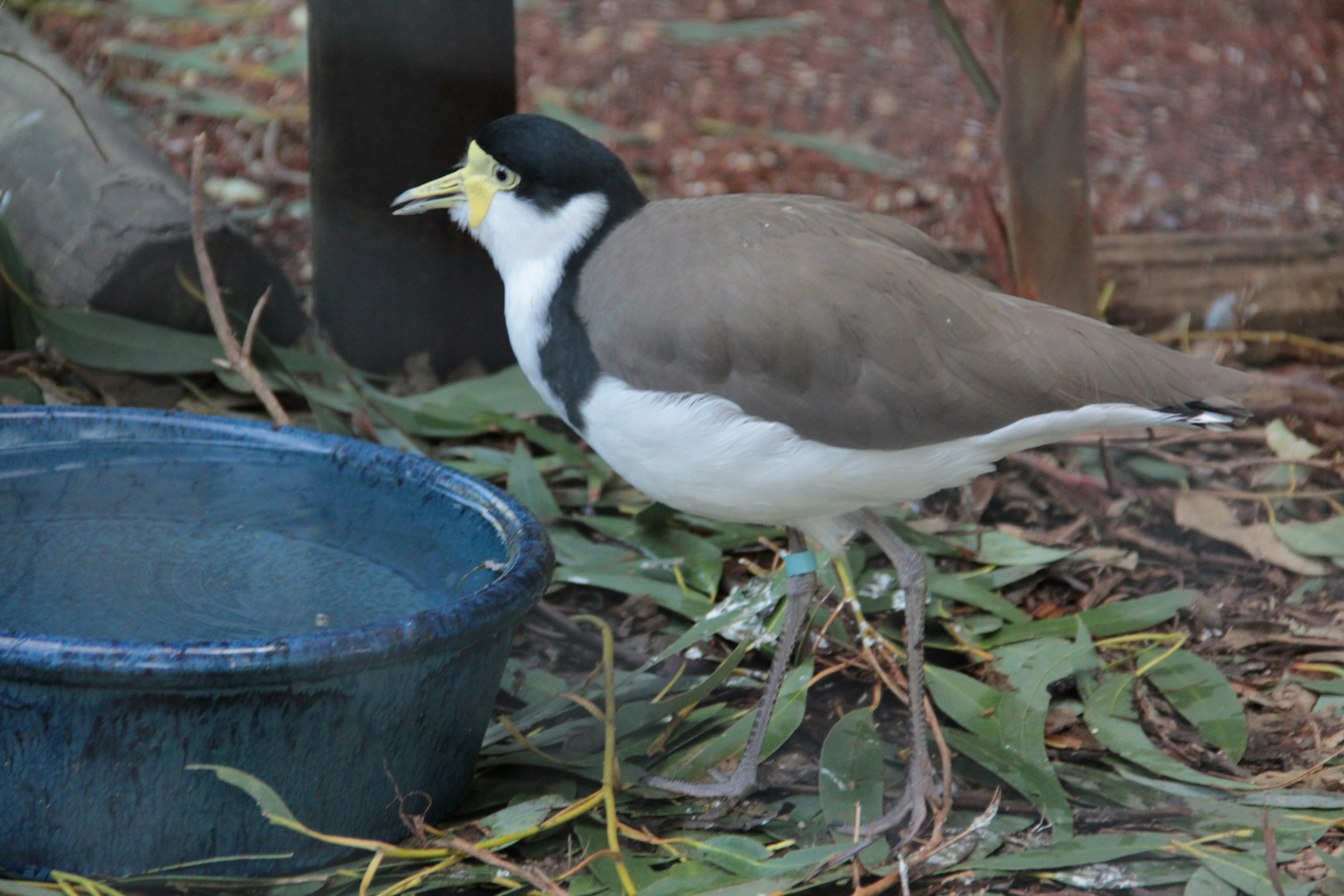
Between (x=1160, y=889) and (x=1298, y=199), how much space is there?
3026mm

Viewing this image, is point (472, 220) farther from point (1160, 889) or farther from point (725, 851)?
point (1160, 889)

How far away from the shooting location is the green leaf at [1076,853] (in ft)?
6.53

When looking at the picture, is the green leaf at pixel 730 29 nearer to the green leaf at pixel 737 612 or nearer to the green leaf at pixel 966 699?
the green leaf at pixel 737 612

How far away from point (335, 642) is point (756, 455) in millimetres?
629

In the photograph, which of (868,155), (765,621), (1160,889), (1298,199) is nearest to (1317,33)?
(1298,199)

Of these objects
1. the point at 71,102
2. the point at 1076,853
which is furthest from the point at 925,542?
the point at 71,102

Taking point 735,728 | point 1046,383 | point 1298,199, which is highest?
point 1046,383

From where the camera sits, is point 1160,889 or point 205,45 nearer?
point 1160,889

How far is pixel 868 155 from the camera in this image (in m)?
4.82

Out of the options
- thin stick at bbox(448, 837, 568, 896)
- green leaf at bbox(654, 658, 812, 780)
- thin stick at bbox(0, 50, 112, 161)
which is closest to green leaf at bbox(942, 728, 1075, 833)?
green leaf at bbox(654, 658, 812, 780)

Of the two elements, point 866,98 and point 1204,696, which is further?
point 866,98

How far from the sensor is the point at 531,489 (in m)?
2.90

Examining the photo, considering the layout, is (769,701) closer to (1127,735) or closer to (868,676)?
(868,676)

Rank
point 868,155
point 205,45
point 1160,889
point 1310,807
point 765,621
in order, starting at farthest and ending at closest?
point 205,45
point 868,155
point 765,621
point 1310,807
point 1160,889
